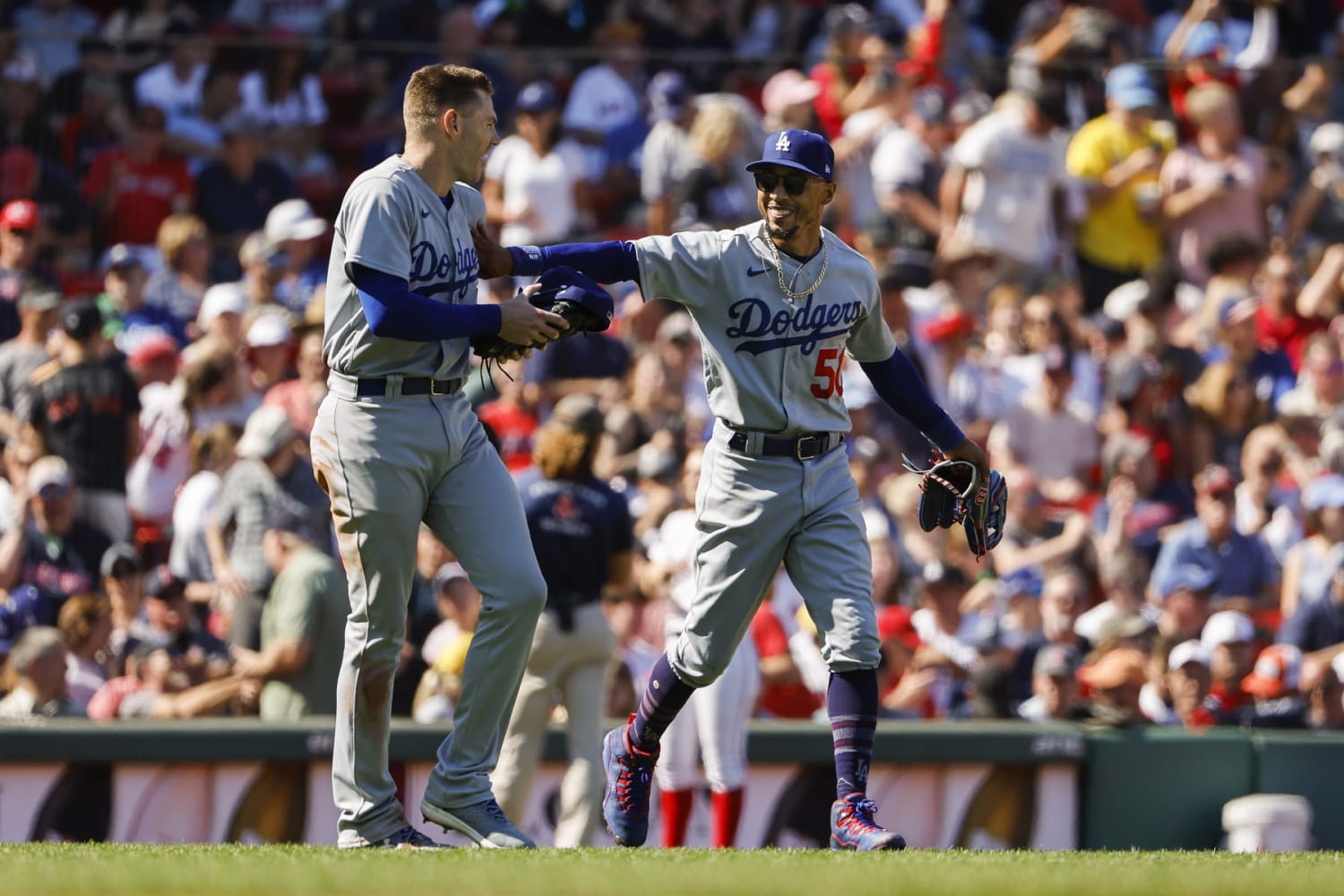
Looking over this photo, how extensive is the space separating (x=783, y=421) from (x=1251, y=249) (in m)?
7.90

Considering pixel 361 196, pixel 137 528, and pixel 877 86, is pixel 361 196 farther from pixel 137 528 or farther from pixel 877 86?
pixel 877 86

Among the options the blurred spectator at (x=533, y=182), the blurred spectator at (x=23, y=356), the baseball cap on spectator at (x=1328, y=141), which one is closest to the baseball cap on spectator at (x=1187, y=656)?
the blurred spectator at (x=533, y=182)

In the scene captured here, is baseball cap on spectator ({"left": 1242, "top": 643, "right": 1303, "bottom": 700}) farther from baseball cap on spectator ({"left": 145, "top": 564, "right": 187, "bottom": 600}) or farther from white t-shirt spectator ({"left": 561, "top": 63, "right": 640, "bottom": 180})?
white t-shirt spectator ({"left": 561, "top": 63, "right": 640, "bottom": 180})

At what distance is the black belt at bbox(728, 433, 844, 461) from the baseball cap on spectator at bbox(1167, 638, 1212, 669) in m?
4.08

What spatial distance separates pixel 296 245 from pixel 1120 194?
522 cm

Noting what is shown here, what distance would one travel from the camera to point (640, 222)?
13.5 meters

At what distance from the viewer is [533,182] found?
13250 mm

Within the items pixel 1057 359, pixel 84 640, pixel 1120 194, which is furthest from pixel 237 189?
pixel 1120 194

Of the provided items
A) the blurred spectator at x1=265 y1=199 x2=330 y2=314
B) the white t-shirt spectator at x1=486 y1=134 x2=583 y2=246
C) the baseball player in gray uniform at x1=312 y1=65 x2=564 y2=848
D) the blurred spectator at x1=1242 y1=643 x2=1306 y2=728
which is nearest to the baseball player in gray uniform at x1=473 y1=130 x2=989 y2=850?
the baseball player in gray uniform at x1=312 y1=65 x2=564 y2=848

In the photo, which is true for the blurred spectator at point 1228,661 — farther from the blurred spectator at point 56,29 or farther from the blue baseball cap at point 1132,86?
the blurred spectator at point 56,29

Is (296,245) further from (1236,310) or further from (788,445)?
(788,445)

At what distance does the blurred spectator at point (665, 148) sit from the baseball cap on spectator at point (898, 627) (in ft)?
11.9

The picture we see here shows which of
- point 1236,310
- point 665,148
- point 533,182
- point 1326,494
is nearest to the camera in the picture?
point 1326,494

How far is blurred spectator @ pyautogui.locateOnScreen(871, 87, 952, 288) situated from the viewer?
531 inches
